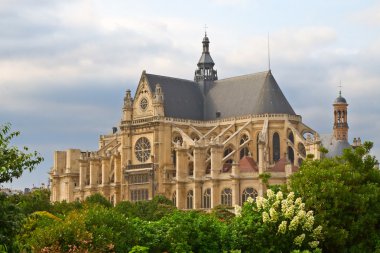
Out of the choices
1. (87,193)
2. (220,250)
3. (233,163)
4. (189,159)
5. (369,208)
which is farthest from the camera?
(87,193)

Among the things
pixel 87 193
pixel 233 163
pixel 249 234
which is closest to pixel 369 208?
pixel 249 234

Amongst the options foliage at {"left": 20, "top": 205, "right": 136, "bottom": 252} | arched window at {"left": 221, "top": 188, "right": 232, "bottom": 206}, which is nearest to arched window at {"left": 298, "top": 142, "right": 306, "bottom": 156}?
arched window at {"left": 221, "top": 188, "right": 232, "bottom": 206}

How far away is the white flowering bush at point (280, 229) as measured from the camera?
1677 inches

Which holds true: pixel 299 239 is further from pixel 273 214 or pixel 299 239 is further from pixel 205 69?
pixel 205 69

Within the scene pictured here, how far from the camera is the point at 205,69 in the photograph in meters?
131

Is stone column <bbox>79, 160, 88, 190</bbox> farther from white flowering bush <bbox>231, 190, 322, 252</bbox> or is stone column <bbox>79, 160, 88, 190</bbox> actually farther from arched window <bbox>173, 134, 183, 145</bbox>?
white flowering bush <bbox>231, 190, 322, 252</bbox>

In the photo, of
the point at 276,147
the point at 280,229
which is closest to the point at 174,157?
the point at 276,147

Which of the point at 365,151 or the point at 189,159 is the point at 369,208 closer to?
the point at 365,151

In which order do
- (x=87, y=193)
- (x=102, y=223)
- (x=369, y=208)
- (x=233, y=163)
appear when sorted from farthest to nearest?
(x=87, y=193) < (x=233, y=163) < (x=369, y=208) < (x=102, y=223)

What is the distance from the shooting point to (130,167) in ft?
388

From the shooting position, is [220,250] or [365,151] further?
[365,151]

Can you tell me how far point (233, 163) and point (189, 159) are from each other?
355 inches

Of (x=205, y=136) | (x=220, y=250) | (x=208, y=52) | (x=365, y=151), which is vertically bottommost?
(x=220, y=250)

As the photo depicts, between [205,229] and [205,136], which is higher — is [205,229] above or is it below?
below
